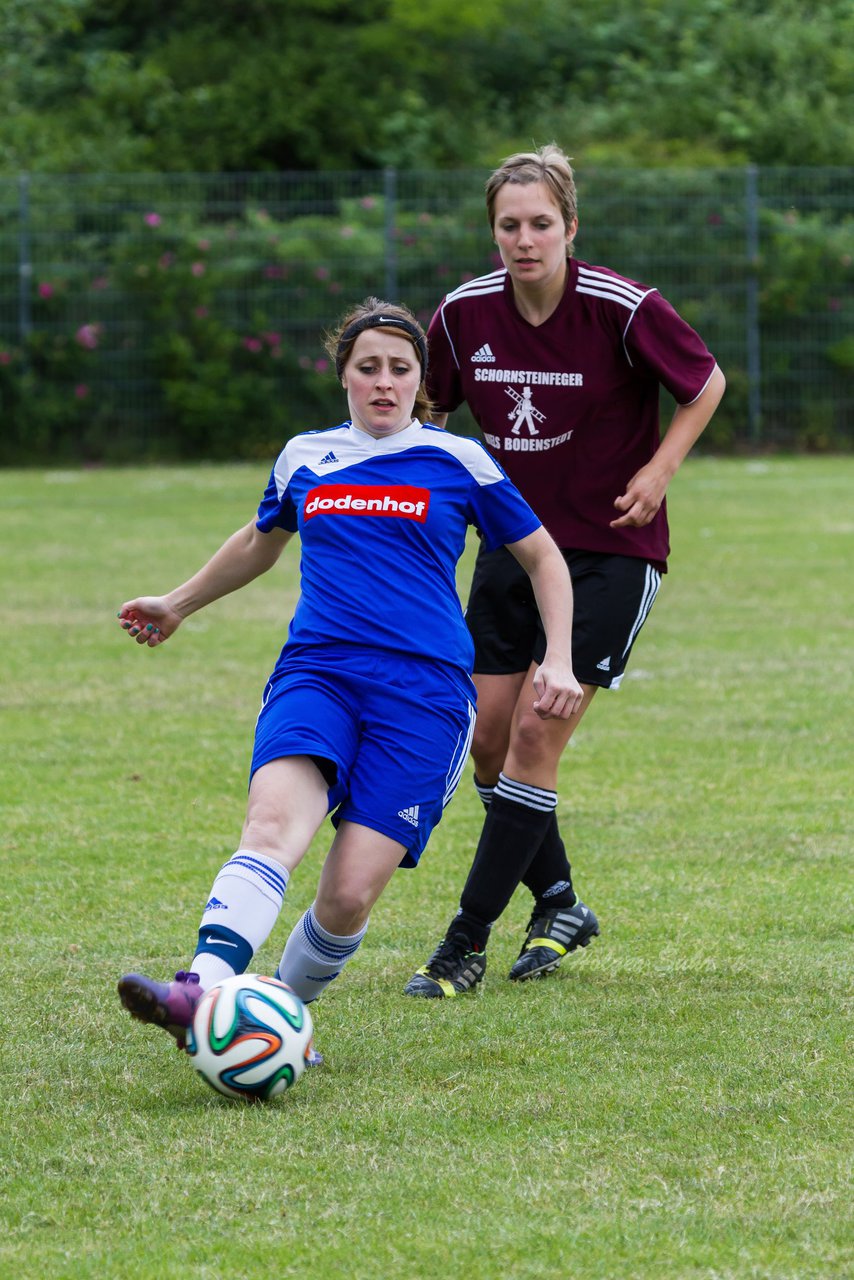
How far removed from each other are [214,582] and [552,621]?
0.83 m

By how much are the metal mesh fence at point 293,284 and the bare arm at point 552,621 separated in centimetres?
1737

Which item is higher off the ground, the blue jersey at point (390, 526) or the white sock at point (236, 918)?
the blue jersey at point (390, 526)

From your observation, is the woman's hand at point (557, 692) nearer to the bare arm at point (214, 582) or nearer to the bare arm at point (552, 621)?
the bare arm at point (552, 621)

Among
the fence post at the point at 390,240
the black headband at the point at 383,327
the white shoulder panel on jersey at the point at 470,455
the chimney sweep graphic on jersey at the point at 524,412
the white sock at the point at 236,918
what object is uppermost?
the fence post at the point at 390,240

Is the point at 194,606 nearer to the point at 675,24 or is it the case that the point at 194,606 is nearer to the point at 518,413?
the point at 518,413

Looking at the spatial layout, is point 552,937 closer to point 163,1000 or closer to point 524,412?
point 524,412

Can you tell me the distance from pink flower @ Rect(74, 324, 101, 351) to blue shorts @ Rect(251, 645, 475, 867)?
17740 mm

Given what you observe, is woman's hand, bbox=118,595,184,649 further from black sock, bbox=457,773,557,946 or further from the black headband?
black sock, bbox=457,773,557,946

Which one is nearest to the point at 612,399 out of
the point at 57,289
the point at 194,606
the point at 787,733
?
the point at 194,606

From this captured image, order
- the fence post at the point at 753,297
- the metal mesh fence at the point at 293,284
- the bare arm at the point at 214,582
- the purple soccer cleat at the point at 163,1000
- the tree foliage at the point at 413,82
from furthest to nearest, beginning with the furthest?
the tree foliage at the point at 413,82 < the fence post at the point at 753,297 < the metal mesh fence at the point at 293,284 < the bare arm at the point at 214,582 < the purple soccer cleat at the point at 163,1000

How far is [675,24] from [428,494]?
30945 millimetres

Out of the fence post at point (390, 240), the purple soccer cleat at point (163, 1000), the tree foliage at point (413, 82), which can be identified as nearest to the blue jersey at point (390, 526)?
the purple soccer cleat at point (163, 1000)

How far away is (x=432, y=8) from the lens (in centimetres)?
3133

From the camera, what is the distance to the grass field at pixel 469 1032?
3123mm
